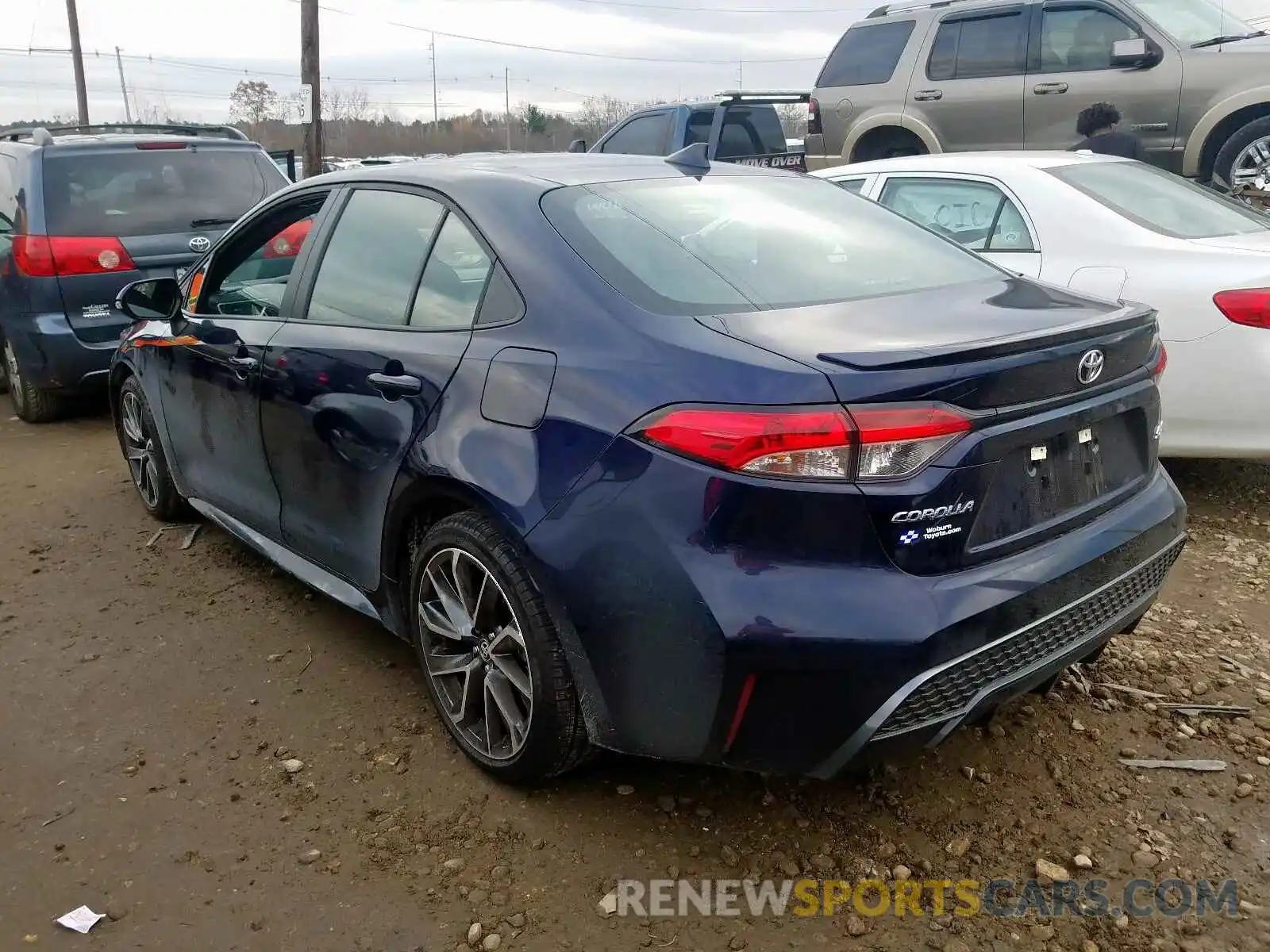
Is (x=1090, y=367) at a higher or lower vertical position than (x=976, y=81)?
lower

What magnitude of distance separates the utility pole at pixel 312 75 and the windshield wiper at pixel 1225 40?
1100 centimetres

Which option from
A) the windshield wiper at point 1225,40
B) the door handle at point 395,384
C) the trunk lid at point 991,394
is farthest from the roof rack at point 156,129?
the windshield wiper at point 1225,40

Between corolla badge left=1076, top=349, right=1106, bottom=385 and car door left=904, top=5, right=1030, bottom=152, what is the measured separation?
25.4 ft

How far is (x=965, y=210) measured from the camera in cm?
521

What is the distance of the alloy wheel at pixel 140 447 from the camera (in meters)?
4.82

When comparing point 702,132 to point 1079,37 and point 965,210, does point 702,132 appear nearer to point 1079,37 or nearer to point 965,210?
point 1079,37

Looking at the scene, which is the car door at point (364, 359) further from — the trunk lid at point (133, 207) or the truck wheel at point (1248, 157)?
the truck wheel at point (1248, 157)

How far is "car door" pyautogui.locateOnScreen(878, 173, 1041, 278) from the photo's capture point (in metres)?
4.88

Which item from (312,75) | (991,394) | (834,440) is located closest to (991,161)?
(991,394)

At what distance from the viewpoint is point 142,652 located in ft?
12.2

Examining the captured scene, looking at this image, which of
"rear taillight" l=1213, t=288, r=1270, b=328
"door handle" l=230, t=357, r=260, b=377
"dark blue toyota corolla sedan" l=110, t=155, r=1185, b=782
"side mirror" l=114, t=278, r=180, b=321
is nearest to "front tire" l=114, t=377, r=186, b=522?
"side mirror" l=114, t=278, r=180, b=321

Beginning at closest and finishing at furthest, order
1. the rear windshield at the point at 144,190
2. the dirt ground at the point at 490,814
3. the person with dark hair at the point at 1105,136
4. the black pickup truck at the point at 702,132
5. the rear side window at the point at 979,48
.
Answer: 1. the dirt ground at the point at 490,814
2. the rear windshield at the point at 144,190
3. the person with dark hair at the point at 1105,136
4. the rear side window at the point at 979,48
5. the black pickup truck at the point at 702,132

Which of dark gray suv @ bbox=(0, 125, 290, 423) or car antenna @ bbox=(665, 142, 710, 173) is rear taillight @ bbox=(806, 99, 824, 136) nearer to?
dark gray suv @ bbox=(0, 125, 290, 423)

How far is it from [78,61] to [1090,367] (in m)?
39.1
